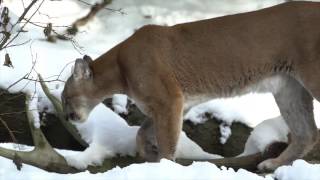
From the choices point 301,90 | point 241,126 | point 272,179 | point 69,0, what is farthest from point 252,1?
point 272,179

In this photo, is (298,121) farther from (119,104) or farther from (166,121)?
(119,104)

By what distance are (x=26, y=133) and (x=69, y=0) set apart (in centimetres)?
509

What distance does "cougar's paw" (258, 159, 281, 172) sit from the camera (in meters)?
6.25

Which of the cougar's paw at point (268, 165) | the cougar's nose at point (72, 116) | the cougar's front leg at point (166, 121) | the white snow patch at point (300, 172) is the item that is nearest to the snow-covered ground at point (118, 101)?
the white snow patch at point (300, 172)

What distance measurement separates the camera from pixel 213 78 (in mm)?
6371

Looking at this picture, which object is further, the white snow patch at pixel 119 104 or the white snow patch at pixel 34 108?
the white snow patch at pixel 119 104

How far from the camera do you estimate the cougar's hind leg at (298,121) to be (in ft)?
21.2

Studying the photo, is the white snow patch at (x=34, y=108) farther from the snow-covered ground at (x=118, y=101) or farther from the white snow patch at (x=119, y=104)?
the white snow patch at (x=119, y=104)

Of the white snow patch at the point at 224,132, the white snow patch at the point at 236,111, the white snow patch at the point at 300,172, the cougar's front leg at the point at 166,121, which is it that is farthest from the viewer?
the white snow patch at the point at 236,111

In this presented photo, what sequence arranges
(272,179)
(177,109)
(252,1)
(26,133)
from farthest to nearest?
(252,1) < (26,133) < (177,109) < (272,179)

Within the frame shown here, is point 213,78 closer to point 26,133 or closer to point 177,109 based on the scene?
point 177,109

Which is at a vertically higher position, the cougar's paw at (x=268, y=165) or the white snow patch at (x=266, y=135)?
the white snow patch at (x=266, y=135)

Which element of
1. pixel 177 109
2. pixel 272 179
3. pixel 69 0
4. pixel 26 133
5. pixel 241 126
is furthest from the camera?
pixel 69 0

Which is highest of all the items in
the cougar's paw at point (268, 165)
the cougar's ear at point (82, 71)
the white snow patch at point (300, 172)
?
the cougar's ear at point (82, 71)
